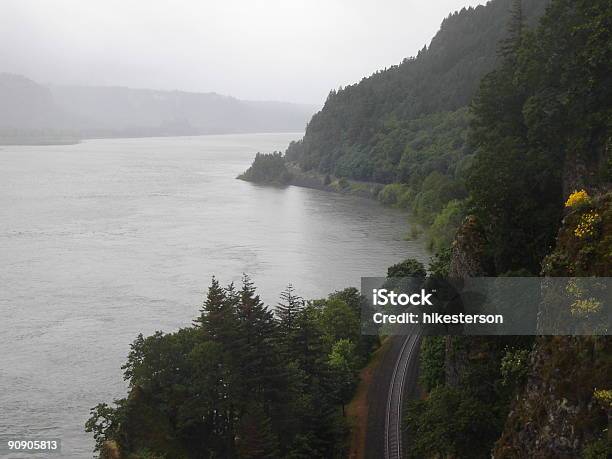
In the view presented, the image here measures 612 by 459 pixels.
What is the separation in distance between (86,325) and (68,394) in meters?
9.53

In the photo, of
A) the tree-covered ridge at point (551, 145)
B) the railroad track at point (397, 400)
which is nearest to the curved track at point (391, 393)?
the railroad track at point (397, 400)

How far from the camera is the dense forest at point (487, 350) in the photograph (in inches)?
553

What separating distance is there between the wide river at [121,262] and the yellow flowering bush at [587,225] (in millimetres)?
24091

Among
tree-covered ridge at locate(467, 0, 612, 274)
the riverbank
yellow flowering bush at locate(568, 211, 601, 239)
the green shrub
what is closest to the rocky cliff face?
yellow flowering bush at locate(568, 211, 601, 239)

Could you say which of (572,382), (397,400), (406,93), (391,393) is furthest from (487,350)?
(406,93)

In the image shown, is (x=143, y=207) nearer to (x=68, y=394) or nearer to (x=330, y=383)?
(x=68, y=394)

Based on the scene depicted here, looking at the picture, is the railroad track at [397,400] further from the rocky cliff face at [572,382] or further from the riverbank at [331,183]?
the riverbank at [331,183]

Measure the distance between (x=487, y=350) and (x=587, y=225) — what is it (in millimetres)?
7717

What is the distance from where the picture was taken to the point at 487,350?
68.6 ft

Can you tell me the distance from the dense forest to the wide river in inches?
271

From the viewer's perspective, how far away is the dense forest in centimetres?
1404

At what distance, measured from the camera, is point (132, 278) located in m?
53.2

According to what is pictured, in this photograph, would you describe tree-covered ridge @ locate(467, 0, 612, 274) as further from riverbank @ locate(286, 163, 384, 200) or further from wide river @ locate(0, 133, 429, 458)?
riverbank @ locate(286, 163, 384, 200)

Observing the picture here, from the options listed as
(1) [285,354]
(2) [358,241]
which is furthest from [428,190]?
(1) [285,354]
